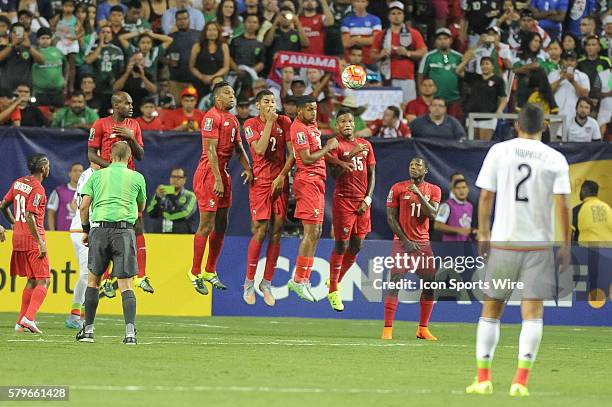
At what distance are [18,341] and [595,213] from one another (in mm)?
11450

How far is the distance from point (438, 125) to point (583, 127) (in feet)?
10.1

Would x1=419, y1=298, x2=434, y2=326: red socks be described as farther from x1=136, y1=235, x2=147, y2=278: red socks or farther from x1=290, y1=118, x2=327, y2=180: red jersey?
x1=136, y1=235, x2=147, y2=278: red socks

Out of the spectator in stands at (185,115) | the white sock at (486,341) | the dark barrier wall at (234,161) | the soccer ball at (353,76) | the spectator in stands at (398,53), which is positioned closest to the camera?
the white sock at (486,341)

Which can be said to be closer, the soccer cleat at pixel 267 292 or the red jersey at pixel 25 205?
the red jersey at pixel 25 205

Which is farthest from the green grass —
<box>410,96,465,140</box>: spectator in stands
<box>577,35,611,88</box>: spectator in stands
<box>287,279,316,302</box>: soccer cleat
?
<box>577,35,611,88</box>: spectator in stands

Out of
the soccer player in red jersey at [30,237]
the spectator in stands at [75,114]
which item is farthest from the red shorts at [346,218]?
the spectator in stands at [75,114]

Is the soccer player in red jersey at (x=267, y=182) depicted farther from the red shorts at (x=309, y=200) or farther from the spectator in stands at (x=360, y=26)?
the spectator in stands at (x=360, y=26)

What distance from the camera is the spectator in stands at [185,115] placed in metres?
23.9

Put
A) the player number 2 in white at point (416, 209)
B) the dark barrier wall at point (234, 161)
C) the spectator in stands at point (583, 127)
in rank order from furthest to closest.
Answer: the spectator in stands at point (583, 127), the dark barrier wall at point (234, 161), the player number 2 in white at point (416, 209)

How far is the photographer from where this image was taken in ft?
74.6

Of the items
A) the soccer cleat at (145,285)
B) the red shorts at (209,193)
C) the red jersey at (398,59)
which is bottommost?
the soccer cleat at (145,285)

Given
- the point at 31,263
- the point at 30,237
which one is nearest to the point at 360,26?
the point at 30,237

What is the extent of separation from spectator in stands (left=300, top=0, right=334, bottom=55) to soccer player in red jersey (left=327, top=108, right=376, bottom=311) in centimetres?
778

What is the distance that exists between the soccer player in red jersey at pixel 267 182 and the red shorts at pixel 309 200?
9.7 inches
